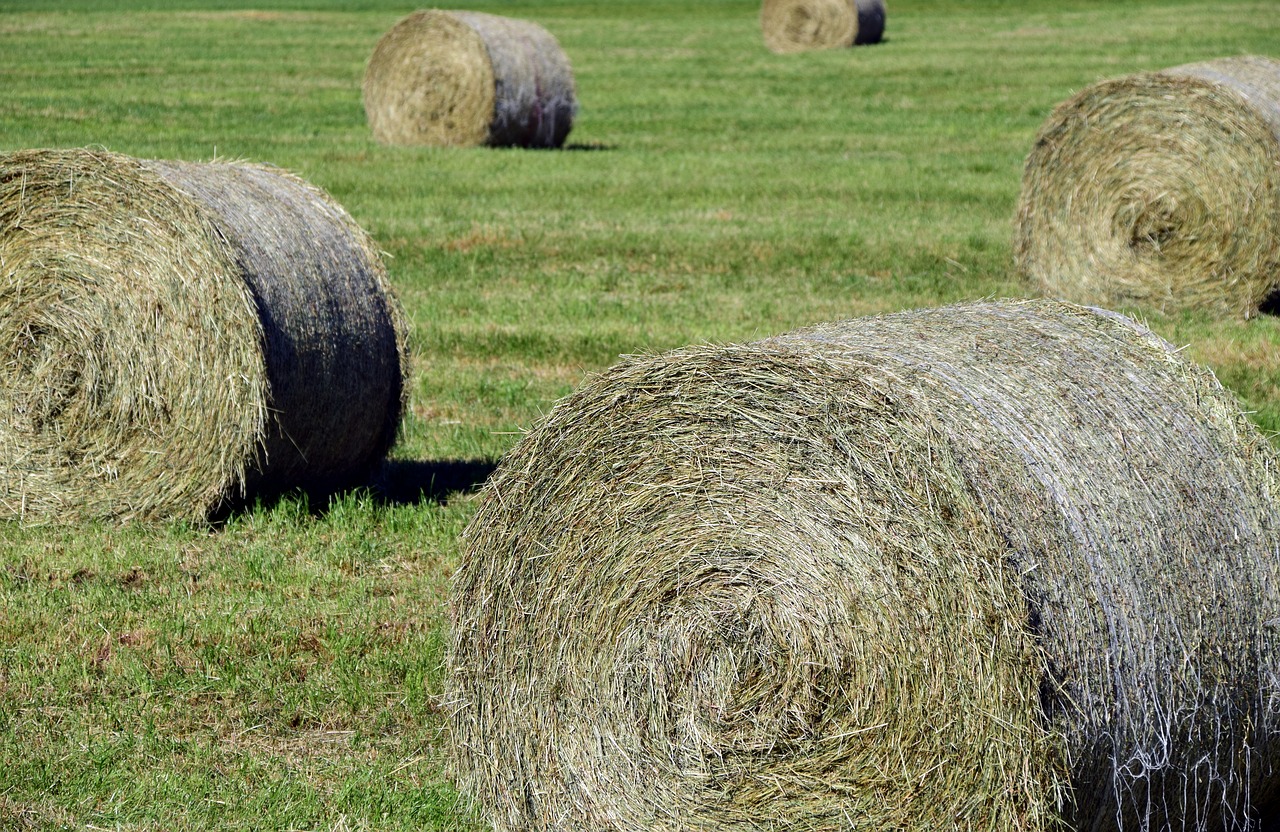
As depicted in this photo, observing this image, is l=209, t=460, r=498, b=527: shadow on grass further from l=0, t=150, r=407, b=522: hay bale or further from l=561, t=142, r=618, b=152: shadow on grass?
l=561, t=142, r=618, b=152: shadow on grass

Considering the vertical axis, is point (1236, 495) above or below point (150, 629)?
above

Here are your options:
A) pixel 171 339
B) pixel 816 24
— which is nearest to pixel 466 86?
pixel 171 339

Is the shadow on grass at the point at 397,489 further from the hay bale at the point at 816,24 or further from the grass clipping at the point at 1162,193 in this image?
the hay bale at the point at 816,24

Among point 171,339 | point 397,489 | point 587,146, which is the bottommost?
point 397,489

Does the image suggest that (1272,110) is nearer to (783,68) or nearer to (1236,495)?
(1236,495)

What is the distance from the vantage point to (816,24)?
34.4 meters

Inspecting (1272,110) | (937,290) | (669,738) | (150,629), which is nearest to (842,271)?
(937,290)

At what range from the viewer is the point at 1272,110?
13.0m

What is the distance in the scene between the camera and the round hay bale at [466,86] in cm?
2170

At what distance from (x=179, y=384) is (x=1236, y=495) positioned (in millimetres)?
5094

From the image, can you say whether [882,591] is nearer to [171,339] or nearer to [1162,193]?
[171,339]

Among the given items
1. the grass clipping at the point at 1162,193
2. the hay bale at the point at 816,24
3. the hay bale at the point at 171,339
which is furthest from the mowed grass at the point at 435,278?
the hay bale at the point at 816,24

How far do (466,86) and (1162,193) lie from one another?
1068cm

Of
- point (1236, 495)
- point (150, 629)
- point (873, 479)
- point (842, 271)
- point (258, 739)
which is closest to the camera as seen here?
point (873, 479)
